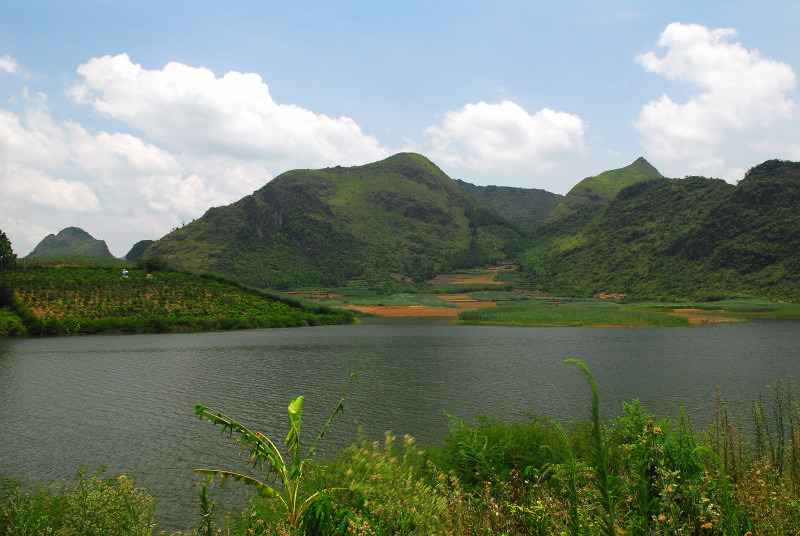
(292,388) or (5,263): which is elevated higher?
(5,263)

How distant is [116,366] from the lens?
37.6m

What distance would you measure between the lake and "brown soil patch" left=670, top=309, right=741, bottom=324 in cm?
2222

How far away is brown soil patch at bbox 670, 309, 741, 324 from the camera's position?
77925mm

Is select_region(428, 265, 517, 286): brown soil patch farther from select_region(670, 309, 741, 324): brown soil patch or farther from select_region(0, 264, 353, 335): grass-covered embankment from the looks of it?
select_region(0, 264, 353, 335): grass-covered embankment

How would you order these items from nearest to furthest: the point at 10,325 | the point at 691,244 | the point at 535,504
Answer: the point at 535,504
the point at 10,325
the point at 691,244

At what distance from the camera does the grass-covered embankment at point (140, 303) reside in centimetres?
6412

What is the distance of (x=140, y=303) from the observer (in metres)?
72.5

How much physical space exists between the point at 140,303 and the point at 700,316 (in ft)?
298

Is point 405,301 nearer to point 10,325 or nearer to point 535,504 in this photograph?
point 10,325

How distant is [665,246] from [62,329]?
490 ft

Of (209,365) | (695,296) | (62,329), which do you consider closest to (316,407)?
(209,365)

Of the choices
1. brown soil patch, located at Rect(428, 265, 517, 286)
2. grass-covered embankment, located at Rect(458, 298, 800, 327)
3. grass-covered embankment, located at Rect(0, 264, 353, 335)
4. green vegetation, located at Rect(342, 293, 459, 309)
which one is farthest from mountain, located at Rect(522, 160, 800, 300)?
grass-covered embankment, located at Rect(0, 264, 353, 335)

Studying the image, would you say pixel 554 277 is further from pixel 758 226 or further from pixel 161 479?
pixel 161 479

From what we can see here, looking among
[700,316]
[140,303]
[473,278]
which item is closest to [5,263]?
[140,303]
